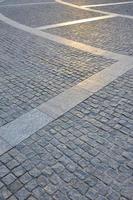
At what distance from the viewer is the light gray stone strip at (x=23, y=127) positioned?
475cm

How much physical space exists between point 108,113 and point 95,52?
368 cm

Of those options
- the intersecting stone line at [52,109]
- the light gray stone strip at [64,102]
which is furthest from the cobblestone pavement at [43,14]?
the light gray stone strip at [64,102]

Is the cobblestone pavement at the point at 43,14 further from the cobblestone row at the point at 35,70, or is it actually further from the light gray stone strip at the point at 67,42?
the cobblestone row at the point at 35,70

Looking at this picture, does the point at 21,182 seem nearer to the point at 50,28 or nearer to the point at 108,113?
the point at 108,113

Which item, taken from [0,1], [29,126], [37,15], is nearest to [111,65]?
[29,126]

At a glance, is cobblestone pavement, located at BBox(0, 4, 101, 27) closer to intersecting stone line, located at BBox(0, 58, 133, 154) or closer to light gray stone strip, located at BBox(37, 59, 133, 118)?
light gray stone strip, located at BBox(37, 59, 133, 118)

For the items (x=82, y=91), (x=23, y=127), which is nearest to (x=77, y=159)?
(x=23, y=127)

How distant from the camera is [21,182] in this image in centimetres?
390

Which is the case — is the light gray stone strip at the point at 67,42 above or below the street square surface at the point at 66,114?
below

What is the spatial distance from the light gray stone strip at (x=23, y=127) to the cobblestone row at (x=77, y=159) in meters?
0.14

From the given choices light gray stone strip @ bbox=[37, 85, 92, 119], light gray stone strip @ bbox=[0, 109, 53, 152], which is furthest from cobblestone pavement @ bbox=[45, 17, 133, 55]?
light gray stone strip @ bbox=[0, 109, 53, 152]

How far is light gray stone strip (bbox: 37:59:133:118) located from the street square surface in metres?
0.02

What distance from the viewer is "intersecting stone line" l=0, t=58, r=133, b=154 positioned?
481cm

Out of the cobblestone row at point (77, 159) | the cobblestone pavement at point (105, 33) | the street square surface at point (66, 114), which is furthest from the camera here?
the cobblestone pavement at point (105, 33)
